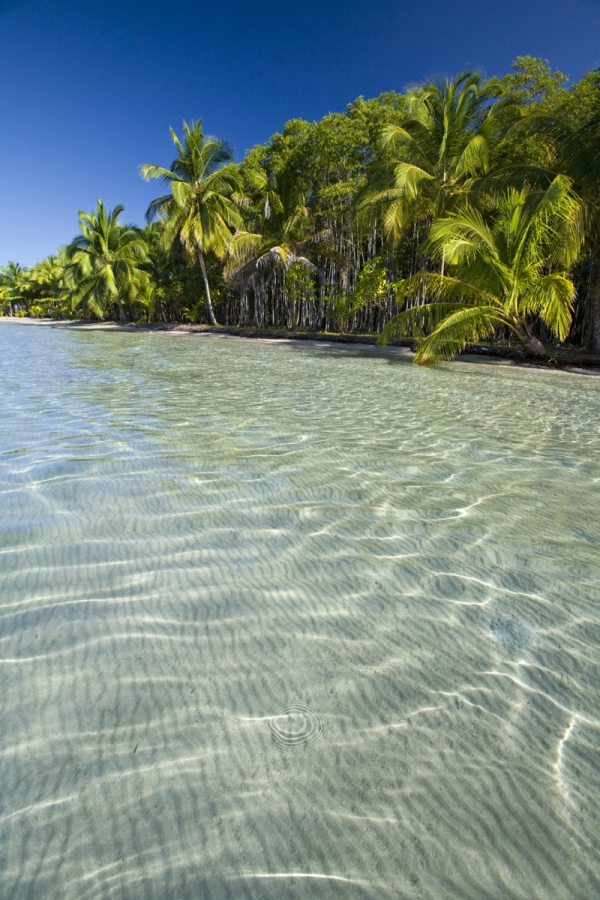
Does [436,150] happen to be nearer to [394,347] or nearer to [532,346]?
[394,347]

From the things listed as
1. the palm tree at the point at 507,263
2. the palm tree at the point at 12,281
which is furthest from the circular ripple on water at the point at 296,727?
the palm tree at the point at 12,281

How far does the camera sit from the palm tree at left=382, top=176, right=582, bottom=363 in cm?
975

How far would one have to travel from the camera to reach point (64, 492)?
2.62m

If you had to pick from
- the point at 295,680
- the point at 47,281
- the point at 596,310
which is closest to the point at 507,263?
the point at 596,310

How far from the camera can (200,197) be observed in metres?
22.4

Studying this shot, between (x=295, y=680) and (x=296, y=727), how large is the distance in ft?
0.52

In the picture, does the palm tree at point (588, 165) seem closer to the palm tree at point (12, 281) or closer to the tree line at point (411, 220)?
the tree line at point (411, 220)

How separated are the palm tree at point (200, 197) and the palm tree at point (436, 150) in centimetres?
953

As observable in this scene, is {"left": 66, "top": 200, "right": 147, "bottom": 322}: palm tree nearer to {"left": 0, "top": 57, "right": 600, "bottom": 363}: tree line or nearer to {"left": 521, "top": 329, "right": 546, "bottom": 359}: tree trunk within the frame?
{"left": 0, "top": 57, "right": 600, "bottom": 363}: tree line

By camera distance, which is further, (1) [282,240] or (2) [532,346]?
(1) [282,240]

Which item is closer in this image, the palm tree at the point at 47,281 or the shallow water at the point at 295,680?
the shallow water at the point at 295,680

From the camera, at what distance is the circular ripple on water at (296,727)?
3.77ft

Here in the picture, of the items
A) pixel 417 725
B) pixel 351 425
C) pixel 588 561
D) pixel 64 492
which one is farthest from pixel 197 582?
pixel 351 425

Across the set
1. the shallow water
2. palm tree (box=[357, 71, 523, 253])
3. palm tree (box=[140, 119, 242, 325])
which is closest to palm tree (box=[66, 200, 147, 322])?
palm tree (box=[140, 119, 242, 325])
